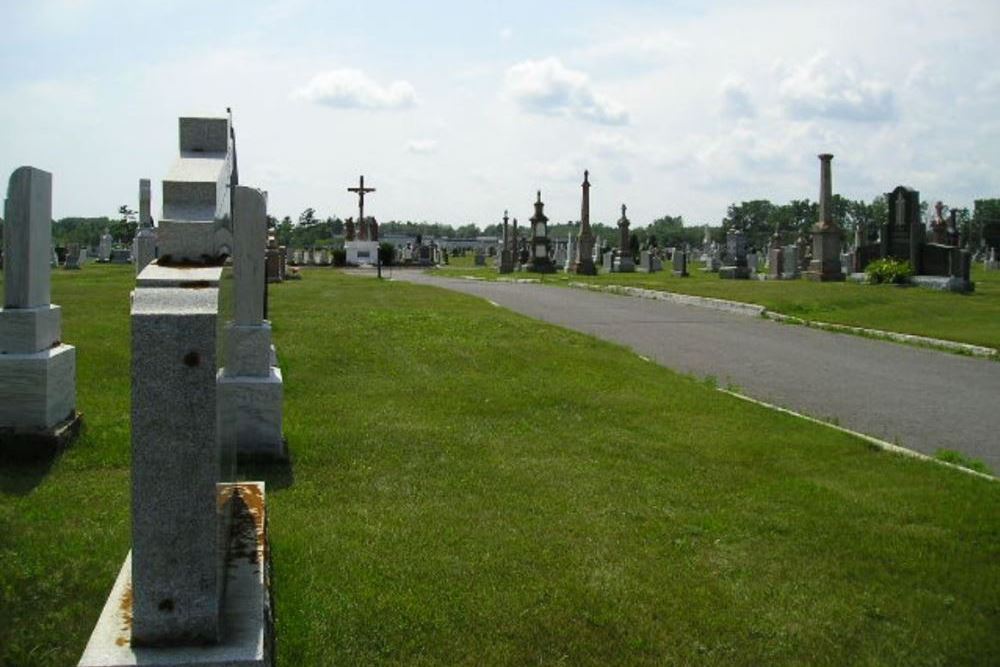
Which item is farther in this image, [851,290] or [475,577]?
[851,290]

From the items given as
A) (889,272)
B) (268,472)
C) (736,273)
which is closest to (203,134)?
(268,472)

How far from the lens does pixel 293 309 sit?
744 inches

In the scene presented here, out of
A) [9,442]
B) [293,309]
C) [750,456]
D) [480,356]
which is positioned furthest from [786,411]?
[293,309]

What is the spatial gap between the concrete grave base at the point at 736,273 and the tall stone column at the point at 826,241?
418 centimetres

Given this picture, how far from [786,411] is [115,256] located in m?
45.4

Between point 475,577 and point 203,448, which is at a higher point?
point 203,448

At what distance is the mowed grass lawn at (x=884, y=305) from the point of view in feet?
67.2

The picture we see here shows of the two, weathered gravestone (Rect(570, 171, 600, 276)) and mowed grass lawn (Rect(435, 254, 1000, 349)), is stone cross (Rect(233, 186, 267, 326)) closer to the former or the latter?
mowed grass lawn (Rect(435, 254, 1000, 349))

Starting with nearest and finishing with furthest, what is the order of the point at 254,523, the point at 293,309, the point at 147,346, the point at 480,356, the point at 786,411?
the point at 147,346 < the point at 254,523 < the point at 786,411 < the point at 480,356 < the point at 293,309

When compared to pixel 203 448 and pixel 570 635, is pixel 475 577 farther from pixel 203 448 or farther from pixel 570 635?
pixel 203 448

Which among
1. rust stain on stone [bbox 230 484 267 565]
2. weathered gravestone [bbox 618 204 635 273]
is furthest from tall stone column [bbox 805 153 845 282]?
rust stain on stone [bbox 230 484 267 565]

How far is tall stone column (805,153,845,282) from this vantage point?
Answer: 106 feet

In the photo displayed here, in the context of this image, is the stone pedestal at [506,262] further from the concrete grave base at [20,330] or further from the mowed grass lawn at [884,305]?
the concrete grave base at [20,330]

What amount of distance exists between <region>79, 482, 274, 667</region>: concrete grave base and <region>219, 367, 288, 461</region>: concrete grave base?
3385mm
